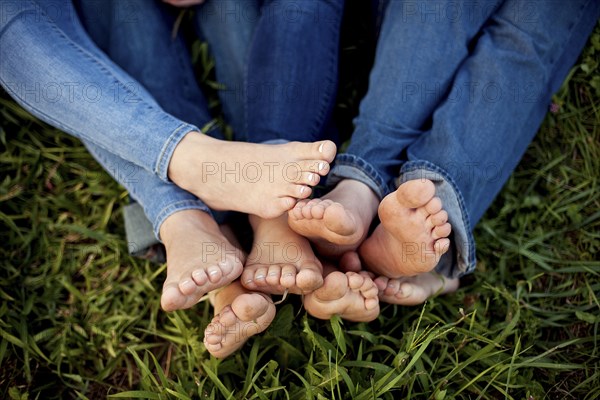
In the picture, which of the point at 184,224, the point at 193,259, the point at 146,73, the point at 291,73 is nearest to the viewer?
the point at 193,259

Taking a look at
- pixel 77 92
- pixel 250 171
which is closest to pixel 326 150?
pixel 250 171

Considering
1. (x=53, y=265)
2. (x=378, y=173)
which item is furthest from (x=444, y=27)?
(x=53, y=265)

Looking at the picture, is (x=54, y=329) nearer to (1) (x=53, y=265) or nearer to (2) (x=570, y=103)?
(1) (x=53, y=265)

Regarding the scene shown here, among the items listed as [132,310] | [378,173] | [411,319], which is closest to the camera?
[378,173]

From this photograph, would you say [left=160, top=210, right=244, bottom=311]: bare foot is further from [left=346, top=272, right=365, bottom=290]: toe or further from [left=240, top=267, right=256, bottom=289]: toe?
[left=346, top=272, right=365, bottom=290]: toe

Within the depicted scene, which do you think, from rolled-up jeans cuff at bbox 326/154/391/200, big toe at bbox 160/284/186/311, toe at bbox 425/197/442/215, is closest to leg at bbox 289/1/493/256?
rolled-up jeans cuff at bbox 326/154/391/200

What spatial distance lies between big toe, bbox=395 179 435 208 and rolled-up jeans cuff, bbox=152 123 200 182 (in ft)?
1.71

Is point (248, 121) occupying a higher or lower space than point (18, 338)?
higher

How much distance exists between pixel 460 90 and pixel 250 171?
22.8 inches

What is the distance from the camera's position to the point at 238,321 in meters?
1.11

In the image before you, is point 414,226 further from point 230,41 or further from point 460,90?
point 230,41

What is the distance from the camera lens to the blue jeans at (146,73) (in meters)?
1.25

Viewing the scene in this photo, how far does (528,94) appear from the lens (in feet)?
4.42

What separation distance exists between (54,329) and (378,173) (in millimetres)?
1023
